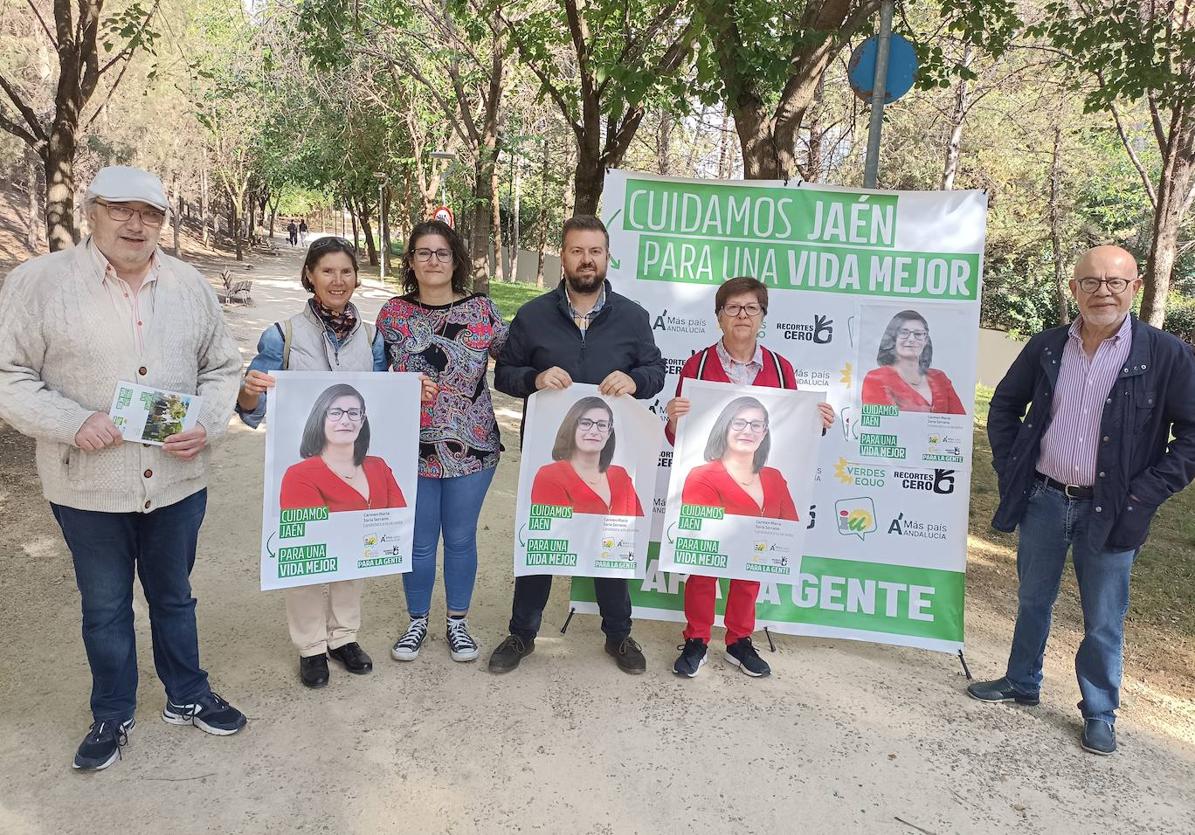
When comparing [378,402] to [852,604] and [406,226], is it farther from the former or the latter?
[406,226]

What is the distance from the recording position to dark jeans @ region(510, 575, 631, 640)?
370cm

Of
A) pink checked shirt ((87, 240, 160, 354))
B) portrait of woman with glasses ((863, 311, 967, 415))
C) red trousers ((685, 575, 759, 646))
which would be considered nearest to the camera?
pink checked shirt ((87, 240, 160, 354))

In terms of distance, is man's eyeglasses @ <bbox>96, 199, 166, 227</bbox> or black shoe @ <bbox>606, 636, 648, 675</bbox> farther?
black shoe @ <bbox>606, 636, 648, 675</bbox>

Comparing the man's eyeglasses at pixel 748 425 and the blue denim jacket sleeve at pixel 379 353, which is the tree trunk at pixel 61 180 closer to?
the blue denim jacket sleeve at pixel 379 353

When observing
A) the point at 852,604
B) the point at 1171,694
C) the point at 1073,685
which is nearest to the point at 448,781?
the point at 852,604

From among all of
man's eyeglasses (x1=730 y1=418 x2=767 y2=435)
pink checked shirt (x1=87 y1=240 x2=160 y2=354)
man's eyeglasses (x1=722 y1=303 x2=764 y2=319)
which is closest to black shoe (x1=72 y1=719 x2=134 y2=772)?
pink checked shirt (x1=87 y1=240 x2=160 y2=354)

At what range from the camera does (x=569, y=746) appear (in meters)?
3.16

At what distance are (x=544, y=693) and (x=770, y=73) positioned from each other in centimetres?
412

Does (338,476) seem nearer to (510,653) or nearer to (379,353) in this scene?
(379,353)

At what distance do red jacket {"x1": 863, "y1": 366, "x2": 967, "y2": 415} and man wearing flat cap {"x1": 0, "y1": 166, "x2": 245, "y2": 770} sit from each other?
2.95m

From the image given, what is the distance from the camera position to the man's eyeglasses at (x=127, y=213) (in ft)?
8.59

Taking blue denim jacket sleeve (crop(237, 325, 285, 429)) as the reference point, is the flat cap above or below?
above

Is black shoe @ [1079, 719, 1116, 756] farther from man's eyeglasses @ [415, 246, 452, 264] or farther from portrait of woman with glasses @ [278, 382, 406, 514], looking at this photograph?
man's eyeglasses @ [415, 246, 452, 264]

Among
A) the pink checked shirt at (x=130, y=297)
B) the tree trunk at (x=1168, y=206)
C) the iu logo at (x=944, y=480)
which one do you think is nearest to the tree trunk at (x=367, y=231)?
the tree trunk at (x=1168, y=206)
